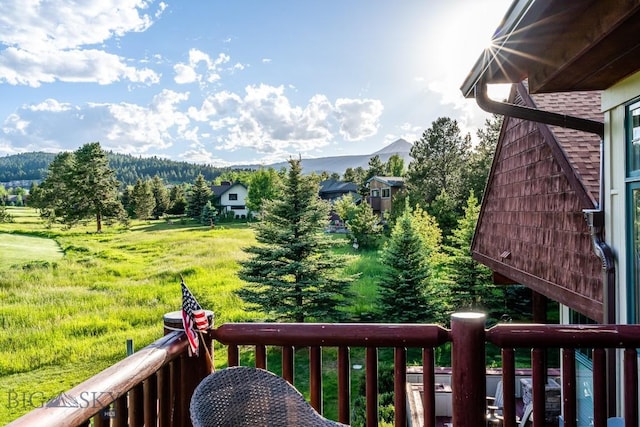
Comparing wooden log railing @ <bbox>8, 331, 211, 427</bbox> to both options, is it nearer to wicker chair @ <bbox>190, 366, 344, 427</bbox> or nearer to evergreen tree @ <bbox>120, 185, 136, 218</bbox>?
wicker chair @ <bbox>190, 366, 344, 427</bbox>

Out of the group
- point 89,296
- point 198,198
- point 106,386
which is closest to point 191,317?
point 106,386

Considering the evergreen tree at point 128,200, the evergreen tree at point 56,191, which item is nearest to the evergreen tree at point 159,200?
the evergreen tree at point 128,200

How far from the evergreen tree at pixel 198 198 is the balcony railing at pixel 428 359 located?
35.7 meters

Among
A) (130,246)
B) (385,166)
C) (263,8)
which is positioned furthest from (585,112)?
(385,166)

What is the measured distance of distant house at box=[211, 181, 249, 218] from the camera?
42031 mm

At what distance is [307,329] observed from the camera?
1604mm

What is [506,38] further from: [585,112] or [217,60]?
[217,60]

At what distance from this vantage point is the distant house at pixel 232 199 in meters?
42.0

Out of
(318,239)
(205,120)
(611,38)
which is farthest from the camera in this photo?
(205,120)

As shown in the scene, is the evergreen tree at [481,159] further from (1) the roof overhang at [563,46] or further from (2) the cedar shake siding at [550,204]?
(1) the roof overhang at [563,46]

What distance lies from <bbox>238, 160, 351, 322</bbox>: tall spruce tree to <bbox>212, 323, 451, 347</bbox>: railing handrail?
358 inches

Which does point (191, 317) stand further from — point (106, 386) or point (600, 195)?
point (600, 195)

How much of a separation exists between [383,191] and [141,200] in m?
18.8

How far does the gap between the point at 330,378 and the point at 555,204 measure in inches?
225
